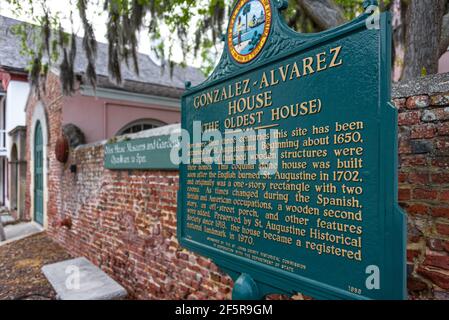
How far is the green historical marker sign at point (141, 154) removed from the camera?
3.63 meters

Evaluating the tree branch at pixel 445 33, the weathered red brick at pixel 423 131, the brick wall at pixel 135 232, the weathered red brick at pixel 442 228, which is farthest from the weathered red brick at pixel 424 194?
the tree branch at pixel 445 33

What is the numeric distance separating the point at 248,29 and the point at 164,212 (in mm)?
2509

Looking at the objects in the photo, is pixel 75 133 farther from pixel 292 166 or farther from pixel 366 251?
pixel 366 251

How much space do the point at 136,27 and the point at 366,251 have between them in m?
5.56

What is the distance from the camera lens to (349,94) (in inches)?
57.7

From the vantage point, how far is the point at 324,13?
4.42 m

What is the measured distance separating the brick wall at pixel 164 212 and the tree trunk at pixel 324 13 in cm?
299

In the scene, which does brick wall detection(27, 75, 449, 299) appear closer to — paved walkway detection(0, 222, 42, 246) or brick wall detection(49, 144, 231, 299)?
brick wall detection(49, 144, 231, 299)

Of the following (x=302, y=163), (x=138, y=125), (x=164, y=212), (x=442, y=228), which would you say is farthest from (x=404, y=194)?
(x=138, y=125)

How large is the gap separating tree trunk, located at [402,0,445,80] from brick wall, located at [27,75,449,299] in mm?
1829

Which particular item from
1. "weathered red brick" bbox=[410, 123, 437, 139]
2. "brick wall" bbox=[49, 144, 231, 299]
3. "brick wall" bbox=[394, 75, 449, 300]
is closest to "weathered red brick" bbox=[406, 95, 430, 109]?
"brick wall" bbox=[394, 75, 449, 300]

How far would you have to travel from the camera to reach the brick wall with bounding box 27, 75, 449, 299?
5.56 feet

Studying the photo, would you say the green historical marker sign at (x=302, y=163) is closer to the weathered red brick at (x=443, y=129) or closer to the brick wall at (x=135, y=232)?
the weathered red brick at (x=443, y=129)

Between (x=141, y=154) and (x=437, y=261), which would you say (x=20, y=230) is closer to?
(x=141, y=154)
